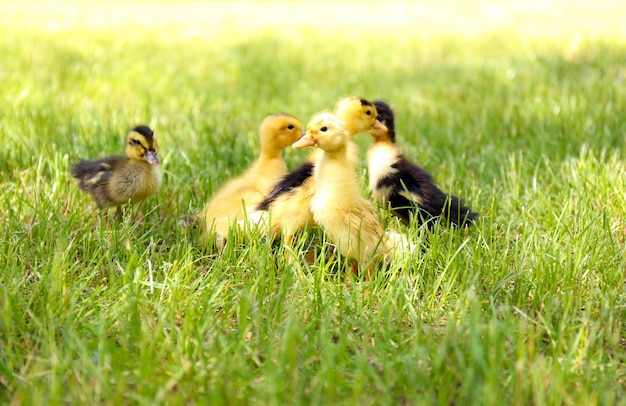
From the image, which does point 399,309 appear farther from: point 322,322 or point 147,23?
point 147,23

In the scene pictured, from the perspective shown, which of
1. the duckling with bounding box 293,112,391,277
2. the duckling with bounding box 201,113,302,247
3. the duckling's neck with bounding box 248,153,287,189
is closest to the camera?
the duckling with bounding box 293,112,391,277

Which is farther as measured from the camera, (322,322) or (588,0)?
(588,0)

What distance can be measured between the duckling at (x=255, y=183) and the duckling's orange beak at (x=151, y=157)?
37 cm

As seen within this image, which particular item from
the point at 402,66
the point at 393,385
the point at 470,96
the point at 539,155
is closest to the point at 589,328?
the point at 393,385

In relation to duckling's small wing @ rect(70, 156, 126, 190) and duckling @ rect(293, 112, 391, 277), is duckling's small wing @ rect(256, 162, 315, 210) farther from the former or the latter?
duckling's small wing @ rect(70, 156, 126, 190)

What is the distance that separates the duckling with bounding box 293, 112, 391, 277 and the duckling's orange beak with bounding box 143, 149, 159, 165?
0.93m

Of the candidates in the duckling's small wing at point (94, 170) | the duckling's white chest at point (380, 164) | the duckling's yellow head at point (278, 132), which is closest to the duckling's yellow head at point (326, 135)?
the duckling's white chest at point (380, 164)

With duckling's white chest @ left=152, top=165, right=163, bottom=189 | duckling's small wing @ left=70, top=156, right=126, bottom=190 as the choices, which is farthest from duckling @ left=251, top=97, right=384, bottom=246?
duckling's small wing @ left=70, top=156, right=126, bottom=190

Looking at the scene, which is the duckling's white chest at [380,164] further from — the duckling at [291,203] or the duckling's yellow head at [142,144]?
the duckling's yellow head at [142,144]

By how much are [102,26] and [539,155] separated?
10053 mm

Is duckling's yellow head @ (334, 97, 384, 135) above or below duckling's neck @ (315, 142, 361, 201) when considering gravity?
above

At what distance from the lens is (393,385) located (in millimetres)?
2512

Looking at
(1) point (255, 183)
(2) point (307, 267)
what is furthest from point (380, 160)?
(2) point (307, 267)

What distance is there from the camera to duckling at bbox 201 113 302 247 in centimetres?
388
